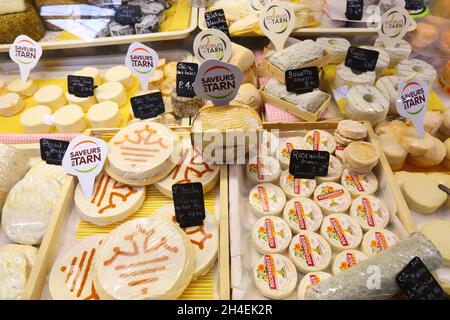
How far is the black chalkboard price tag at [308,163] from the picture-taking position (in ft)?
6.36

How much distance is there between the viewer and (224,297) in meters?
1.43

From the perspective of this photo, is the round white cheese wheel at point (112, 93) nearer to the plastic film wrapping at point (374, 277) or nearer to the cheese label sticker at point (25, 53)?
the cheese label sticker at point (25, 53)

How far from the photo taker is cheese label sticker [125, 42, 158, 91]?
2287 mm

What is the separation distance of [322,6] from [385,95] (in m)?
1.37

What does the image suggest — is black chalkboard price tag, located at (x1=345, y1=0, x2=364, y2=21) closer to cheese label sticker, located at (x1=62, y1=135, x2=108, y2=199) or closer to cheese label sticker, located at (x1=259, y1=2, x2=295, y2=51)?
cheese label sticker, located at (x1=259, y1=2, x2=295, y2=51)

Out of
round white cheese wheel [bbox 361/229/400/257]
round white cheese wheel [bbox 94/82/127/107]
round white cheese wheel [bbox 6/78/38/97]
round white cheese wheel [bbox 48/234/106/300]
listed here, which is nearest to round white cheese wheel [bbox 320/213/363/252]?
round white cheese wheel [bbox 361/229/400/257]

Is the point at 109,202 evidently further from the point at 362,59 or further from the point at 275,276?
the point at 362,59

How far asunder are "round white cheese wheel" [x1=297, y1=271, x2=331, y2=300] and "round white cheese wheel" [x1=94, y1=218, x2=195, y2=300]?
477 millimetres

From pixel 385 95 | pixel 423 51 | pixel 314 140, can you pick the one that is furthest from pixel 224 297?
pixel 423 51

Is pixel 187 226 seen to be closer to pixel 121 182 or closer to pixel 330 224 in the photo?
pixel 121 182

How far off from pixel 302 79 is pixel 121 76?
4.79 ft

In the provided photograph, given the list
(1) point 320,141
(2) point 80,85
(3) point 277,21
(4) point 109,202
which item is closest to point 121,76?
(2) point 80,85

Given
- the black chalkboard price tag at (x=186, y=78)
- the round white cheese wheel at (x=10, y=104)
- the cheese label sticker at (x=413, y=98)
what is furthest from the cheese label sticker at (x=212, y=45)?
the round white cheese wheel at (x=10, y=104)

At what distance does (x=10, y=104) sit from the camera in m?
2.71
